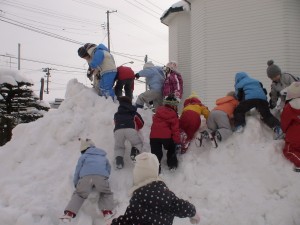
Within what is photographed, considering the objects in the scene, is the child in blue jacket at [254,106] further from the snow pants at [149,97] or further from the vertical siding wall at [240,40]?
the vertical siding wall at [240,40]

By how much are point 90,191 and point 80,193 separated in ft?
0.56

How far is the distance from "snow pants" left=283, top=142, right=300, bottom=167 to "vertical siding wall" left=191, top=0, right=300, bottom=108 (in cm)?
724

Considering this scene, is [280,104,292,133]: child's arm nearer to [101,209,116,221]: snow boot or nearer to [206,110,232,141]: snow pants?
[206,110,232,141]: snow pants

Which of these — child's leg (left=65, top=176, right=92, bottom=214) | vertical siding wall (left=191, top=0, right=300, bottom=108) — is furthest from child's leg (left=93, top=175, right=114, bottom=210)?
vertical siding wall (left=191, top=0, right=300, bottom=108)

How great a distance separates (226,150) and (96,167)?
2.29 meters

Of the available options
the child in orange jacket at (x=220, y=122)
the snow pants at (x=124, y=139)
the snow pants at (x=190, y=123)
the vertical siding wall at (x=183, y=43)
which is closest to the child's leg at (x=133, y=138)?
the snow pants at (x=124, y=139)

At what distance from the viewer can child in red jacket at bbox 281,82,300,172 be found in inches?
207

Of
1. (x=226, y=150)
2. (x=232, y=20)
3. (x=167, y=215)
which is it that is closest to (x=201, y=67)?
(x=232, y=20)

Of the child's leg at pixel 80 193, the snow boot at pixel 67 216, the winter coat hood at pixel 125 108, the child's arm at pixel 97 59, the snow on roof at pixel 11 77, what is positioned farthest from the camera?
the snow on roof at pixel 11 77

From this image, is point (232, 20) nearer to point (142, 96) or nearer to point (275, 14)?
point (275, 14)

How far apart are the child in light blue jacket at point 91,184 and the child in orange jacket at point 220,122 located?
6.56ft

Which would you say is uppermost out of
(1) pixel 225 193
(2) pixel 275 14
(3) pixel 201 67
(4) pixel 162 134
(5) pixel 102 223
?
(2) pixel 275 14

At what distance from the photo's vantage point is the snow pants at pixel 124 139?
237 inches

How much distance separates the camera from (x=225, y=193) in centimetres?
520
